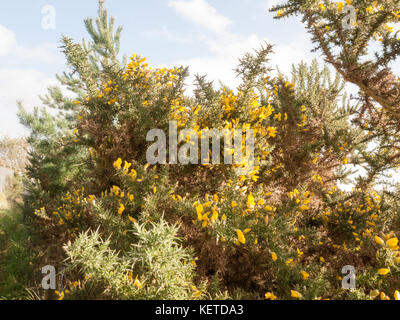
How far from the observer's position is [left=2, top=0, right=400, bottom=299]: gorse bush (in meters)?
1.59

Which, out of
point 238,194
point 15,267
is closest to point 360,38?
point 238,194

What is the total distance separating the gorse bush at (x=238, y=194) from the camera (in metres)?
1.59

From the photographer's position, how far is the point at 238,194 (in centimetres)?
204

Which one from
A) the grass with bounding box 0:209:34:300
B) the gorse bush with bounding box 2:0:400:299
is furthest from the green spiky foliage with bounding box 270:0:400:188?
the grass with bounding box 0:209:34:300

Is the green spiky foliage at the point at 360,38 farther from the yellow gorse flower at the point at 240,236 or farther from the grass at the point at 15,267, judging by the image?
the grass at the point at 15,267

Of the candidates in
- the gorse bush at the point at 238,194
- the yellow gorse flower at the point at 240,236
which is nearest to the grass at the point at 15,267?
the gorse bush at the point at 238,194

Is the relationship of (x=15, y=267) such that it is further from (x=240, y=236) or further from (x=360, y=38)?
(x=360, y=38)

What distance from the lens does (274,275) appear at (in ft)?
6.10

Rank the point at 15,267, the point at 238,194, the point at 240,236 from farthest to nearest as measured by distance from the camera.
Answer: the point at 15,267 < the point at 238,194 < the point at 240,236

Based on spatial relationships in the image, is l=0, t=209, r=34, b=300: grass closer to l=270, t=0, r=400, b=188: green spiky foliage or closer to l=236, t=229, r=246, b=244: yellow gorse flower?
l=236, t=229, r=246, b=244: yellow gorse flower

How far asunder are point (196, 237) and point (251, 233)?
436 millimetres

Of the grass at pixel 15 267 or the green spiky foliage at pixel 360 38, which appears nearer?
the green spiky foliage at pixel 360 38
